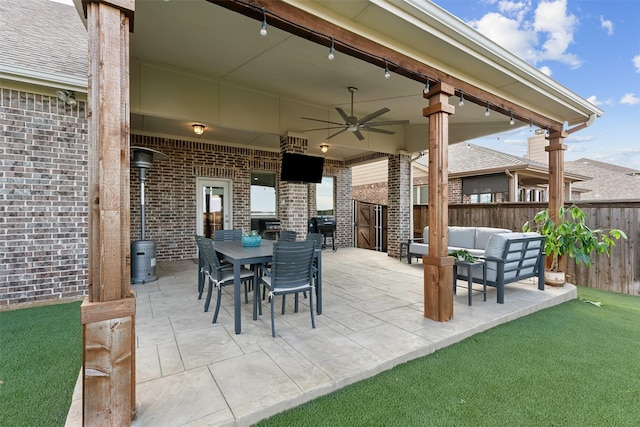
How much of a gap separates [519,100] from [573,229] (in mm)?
2105

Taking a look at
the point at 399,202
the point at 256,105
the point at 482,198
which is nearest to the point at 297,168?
the point at 256,105

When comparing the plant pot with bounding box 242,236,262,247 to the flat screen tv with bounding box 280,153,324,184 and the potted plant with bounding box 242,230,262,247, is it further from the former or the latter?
the flat screen tv with bounding box 280,153,324,184

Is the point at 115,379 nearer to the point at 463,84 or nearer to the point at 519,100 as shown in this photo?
the point at 463,84

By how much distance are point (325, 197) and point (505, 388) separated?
25.3 feet

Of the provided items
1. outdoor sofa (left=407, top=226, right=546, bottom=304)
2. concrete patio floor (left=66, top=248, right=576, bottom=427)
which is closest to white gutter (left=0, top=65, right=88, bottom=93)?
concrete patio floor (left=66, top=248, right=576, bottom=427)

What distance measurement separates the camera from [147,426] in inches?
64.5

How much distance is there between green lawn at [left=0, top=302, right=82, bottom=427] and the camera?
1.84 metres

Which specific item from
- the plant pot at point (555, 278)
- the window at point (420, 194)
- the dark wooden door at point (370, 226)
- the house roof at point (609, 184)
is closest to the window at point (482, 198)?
the window at point (420, 194)

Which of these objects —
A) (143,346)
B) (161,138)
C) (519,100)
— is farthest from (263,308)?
(161,138)

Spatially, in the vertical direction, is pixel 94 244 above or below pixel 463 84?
below

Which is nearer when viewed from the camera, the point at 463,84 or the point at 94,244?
the point at 94,244

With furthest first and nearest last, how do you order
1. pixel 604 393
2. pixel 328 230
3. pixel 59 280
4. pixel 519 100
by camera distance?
1. pixel 328 230
2. pixel 519 100
3. pixel 59 280
4. pixel 604 393

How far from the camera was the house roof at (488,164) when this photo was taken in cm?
844

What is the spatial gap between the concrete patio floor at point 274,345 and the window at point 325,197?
16.1ft
